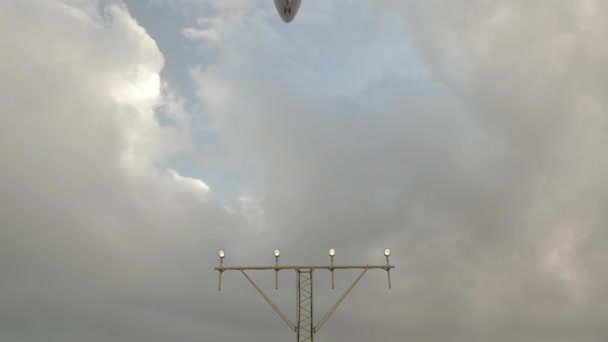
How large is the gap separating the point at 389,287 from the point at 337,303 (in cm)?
331

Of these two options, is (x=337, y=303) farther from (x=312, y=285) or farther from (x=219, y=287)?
(x=219, y=287)

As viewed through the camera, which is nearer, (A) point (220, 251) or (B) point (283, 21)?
(A) point (220, 251)

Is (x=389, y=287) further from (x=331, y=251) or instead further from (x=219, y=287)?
(x=219, y=287)

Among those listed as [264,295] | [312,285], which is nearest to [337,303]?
[312,285]

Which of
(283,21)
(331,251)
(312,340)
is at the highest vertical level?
(283,21)

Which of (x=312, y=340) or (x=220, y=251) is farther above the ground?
(x=220, y=251)

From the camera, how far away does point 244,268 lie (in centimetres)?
3500

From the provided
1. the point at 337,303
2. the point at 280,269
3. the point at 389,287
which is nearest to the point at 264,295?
the point at 280,269

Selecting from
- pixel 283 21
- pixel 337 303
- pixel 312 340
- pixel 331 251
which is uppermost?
pixel 283 21

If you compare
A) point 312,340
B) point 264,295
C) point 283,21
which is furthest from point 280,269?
point 283,21

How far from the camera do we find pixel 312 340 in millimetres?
33469

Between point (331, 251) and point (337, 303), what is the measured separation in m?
3.46

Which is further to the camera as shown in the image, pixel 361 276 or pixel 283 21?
pixel 283 21

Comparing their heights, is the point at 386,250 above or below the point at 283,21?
below
